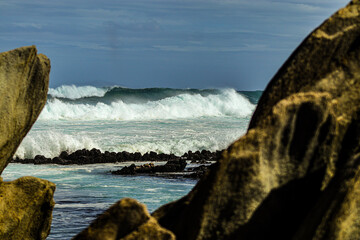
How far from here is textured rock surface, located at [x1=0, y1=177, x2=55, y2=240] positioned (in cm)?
779

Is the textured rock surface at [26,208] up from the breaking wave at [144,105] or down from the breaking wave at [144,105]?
up

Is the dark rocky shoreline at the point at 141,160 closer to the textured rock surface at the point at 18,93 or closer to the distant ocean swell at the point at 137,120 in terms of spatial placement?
the distant ocean swell at the point at 137,120

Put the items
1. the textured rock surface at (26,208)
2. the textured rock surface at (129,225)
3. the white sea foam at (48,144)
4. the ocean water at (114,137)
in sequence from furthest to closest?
the white sea foam at (48,144)
the ocean water at (114,137)
the textured rock surface at (26,208)
the textured rock surface at (129,225)

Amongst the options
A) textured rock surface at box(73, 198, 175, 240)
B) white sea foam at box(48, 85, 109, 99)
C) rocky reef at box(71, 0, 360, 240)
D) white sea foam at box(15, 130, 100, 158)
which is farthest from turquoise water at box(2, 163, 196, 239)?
white sea foam at box(48, 85, 109, 99)

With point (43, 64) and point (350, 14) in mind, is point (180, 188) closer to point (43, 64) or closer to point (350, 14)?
point (43, 64)

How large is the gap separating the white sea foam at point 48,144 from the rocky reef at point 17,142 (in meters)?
19.3

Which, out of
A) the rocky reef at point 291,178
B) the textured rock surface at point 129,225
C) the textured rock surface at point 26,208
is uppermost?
the rocky reef at point 291,178

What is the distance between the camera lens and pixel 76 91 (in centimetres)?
6894

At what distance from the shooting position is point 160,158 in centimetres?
2619

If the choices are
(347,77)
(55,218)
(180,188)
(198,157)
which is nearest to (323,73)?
(347,77)

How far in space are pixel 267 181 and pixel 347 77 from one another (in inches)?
44.8

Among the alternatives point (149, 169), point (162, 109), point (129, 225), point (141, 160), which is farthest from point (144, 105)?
point (129, 225)

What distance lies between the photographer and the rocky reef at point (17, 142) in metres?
7.88

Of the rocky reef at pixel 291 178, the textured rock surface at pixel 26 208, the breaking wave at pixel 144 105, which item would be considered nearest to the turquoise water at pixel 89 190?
the textured rock surface at pixel 26 208
